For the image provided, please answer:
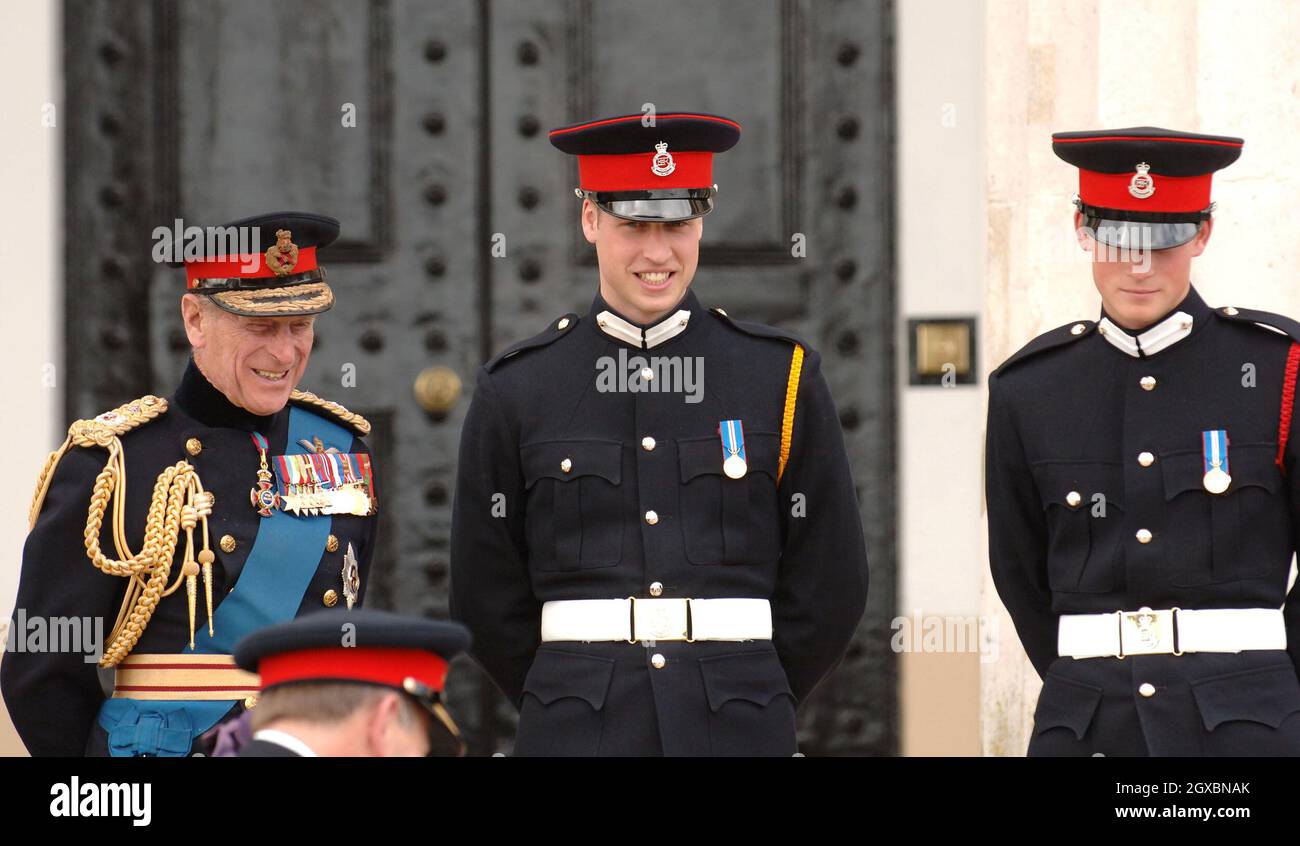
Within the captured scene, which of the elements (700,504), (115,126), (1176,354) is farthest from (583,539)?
(115,126)

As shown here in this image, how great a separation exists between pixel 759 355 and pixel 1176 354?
2.48 feet

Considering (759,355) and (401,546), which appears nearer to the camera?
(759,355)

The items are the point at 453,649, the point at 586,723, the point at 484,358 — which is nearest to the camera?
the point at 453,649

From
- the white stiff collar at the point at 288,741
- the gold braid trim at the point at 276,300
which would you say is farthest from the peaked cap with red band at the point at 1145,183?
the white stiff collar at the point at 288,741

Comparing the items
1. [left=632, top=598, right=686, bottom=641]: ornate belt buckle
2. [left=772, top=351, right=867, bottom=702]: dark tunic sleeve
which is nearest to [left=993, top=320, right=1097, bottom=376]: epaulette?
[left=772, top=351, right=867, bottom=702]: dark tunic sleeve

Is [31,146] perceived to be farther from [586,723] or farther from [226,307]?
[586,723]

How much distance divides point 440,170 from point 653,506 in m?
2.03

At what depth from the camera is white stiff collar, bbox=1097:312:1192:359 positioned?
4480mm

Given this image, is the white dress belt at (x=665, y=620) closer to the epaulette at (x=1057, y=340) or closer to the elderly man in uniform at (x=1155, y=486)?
the elderly man in uniform at (x=1155, y=486)

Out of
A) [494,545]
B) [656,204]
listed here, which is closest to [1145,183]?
[656,204]

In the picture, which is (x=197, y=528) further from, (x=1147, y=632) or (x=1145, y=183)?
(x=1145, y=183)

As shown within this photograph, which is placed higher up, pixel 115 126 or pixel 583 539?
pixel 115 126

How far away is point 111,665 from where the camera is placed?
4.44 m

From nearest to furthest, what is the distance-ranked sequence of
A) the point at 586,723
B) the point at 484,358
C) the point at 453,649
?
the point at 453,649 < the point at 586,723 < the point at 484,358
